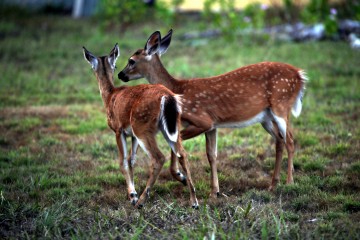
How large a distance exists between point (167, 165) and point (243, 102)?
4.56 feet

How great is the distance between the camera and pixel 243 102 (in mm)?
6387

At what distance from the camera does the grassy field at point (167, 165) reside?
16.5 ft

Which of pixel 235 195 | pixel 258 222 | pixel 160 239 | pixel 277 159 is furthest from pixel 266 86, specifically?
pixel 160 239

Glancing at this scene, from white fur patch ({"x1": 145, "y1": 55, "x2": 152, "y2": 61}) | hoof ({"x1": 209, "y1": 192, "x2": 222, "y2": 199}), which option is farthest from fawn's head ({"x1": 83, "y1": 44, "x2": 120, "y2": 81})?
hoof ({"x1": 209, "y1": 192, "x2": 222, "y2": 199})

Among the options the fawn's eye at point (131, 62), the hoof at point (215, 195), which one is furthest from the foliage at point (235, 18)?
the hoof at point (215, 195)

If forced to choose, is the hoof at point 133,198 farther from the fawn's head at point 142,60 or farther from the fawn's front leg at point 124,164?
the fawn's head at point 142,60

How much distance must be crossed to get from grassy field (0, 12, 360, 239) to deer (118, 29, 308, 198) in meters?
0.37

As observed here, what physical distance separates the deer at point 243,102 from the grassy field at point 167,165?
37 centimetres

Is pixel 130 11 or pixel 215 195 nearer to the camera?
pixel 215 195

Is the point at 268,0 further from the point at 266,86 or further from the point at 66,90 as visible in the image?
the point at 266,86

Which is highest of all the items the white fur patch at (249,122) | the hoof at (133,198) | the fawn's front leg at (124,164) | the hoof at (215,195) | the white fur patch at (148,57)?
the white fur patch at (148,57)

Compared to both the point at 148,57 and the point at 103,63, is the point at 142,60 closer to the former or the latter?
the point at 148,57

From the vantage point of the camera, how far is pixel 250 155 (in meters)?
7.26

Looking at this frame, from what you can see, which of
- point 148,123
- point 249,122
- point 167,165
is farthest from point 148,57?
point 148,123
